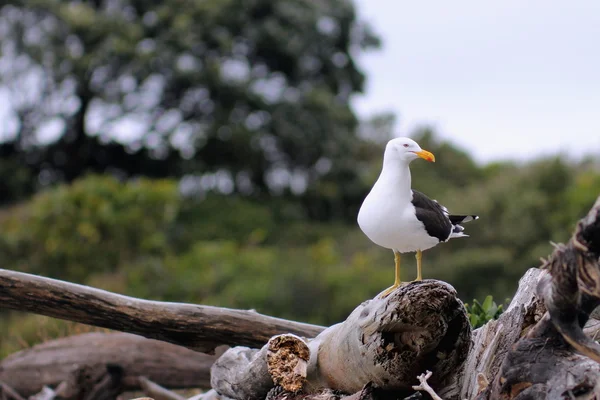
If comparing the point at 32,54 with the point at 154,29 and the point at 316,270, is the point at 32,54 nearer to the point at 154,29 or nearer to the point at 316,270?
the point at 154,29

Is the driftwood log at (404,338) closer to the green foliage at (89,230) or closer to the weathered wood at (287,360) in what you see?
the weathered wood at (287,360)

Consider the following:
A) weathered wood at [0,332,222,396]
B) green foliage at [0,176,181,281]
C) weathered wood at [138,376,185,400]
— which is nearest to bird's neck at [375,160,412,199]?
weathered wood at [0,332,222,396]

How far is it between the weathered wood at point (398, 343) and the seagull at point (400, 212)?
0.88 feet

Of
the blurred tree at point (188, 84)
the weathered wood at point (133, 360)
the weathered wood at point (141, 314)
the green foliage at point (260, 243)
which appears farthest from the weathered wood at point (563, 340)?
the blurred tree at point (188, 84)

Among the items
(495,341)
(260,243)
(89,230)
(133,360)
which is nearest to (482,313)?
(495,341)

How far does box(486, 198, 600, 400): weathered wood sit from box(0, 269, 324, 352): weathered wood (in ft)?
7.89

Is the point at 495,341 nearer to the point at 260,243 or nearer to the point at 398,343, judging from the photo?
the point at 398,343

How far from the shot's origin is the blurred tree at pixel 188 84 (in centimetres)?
2028

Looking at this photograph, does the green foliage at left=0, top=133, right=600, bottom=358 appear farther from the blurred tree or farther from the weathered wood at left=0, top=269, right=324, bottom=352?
the weathered wood at left=0, top=269, right=324, bottom=352

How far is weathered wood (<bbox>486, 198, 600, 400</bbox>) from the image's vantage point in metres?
3.22

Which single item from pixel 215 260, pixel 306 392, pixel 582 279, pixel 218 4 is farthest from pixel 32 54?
pixel 582 279

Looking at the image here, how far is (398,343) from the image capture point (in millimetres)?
4285

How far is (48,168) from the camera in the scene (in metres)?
22.5

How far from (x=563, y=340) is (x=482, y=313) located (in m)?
1.99
